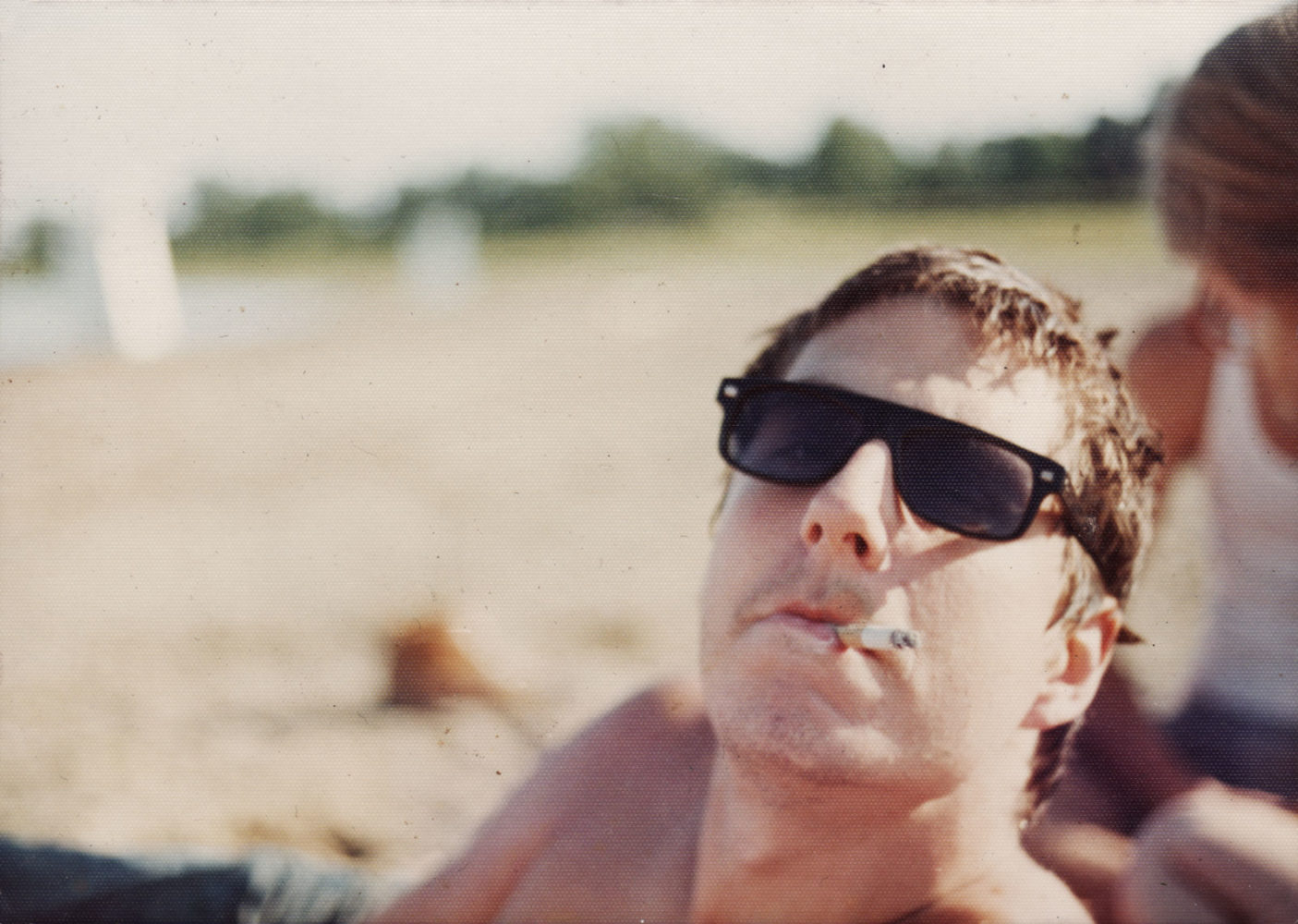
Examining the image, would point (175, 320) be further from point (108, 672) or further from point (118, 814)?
point (118, 814)

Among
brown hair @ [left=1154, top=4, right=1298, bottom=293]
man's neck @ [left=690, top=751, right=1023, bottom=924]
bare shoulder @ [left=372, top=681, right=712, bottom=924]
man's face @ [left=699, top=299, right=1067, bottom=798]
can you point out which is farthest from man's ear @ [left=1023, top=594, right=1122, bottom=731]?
brown hair @ [left=1154, top=4, right=1298, bottom=293]

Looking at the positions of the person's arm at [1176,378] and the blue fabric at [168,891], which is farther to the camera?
the person's arm at [1176,378]

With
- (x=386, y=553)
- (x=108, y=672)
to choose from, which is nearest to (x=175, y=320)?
(x=386, y=553)

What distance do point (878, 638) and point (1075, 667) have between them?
0.48 m

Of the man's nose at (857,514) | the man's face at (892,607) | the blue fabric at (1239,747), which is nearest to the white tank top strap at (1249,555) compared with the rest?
the blue fabric at (1239,747)

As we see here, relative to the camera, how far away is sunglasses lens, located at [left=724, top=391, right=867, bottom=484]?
1544 millimetres

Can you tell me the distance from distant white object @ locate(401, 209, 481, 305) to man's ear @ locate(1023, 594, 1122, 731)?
20.7m

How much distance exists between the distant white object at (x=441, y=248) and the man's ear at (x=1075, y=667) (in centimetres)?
2074

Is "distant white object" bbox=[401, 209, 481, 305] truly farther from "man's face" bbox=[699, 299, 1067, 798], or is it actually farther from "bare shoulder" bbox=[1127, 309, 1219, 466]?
"man's face" bbox=[699, 299, 1067, 798]

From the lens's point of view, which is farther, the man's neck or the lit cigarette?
the man's neck

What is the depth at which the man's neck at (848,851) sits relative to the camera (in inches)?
57.3

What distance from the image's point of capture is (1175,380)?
2453mm

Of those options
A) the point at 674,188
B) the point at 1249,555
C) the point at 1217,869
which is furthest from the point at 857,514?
the point at 1249,555

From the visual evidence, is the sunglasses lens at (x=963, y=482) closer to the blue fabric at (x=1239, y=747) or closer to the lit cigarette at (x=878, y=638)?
the lit cigarette at (x=878, y=638)
